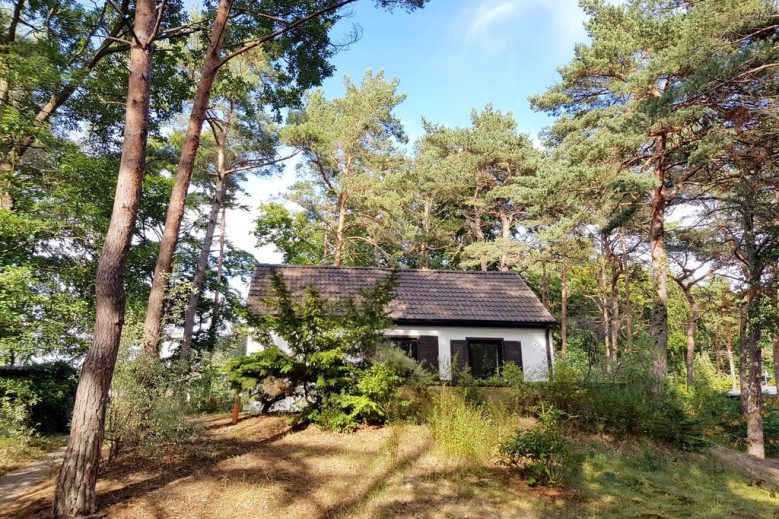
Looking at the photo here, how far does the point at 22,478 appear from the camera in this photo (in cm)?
662

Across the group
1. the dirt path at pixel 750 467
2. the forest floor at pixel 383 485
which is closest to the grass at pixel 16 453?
the forest floor at pixel 383 485

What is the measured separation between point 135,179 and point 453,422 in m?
5.93

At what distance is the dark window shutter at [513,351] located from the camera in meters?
13.7

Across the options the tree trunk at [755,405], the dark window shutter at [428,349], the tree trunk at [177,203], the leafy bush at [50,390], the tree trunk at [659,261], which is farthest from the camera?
the dark window shutter at [428,349]

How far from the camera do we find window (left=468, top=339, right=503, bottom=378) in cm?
1392

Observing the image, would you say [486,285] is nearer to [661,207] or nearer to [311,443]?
[661,207]

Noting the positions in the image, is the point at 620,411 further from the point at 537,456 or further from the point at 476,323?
the point at 476,323

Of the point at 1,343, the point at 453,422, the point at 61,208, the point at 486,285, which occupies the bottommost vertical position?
the point at 453,422

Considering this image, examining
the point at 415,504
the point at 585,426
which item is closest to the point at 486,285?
the point at 585,426

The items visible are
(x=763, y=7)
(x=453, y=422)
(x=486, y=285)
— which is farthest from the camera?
(x=486, y=285)

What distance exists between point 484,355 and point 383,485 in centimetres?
920

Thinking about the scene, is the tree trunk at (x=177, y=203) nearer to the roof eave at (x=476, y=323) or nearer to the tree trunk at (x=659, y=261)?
the roof eave at (x=476, y=323)

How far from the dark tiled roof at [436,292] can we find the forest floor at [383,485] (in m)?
6.34

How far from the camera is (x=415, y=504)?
5027 millimetres
